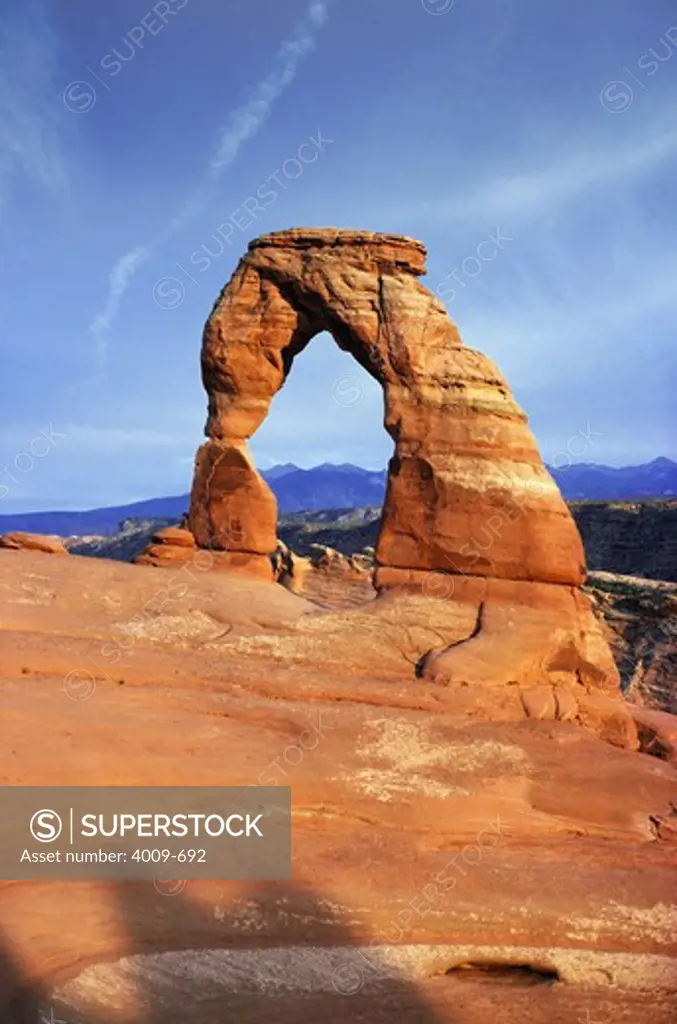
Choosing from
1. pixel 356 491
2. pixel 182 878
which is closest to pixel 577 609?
pixel 182 878

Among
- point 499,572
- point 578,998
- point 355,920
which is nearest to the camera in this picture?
point 578,998

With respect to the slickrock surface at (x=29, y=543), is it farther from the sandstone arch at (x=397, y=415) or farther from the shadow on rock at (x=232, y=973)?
the shadow on rock at (x=232, y=973)

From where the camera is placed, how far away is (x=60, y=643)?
10.3m

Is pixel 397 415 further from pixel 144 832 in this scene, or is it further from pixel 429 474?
pixel 144 832

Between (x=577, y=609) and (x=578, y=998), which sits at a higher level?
(x=577, y=609)

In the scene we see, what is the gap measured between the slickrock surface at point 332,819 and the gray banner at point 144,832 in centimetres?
18

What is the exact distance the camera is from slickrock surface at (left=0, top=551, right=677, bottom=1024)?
558cm

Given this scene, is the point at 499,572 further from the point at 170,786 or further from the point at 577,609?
the point at 170,786

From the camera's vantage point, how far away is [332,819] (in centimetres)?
805

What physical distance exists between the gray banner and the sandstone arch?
5891mm

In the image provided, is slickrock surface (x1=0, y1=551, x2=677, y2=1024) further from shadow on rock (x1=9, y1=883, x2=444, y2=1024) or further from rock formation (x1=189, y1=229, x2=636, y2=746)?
rock formation (x1=189, y1=229, x2=636, y2=746)

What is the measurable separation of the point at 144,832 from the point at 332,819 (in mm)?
1851

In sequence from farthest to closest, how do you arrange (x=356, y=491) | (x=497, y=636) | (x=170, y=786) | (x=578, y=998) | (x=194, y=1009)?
(x=356, y=491)
(x=497, y=636)
(x=170, y=786)
(x=578, y=998)
(x=194, y=1009)

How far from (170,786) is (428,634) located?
512cm
